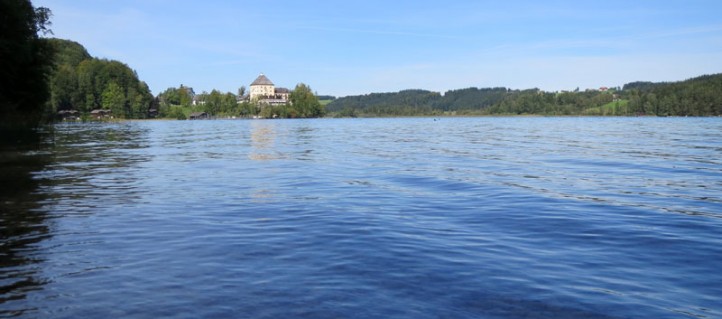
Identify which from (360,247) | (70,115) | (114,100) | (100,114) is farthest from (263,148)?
(100,114)

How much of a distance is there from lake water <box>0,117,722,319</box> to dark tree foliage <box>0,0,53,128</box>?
35.6m

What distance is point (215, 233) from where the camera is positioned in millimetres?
11570

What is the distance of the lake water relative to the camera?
23.4ft

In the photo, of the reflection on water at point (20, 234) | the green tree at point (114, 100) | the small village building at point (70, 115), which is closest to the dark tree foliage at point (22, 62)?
the reflection on water at point (20, 234)

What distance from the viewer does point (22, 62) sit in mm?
53688

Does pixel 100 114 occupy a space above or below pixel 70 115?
above

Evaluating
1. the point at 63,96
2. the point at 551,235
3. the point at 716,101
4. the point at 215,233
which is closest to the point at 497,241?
the point at 551,235

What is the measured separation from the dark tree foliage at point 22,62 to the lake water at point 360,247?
35.6 metres

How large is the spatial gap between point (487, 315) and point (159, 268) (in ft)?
17.2

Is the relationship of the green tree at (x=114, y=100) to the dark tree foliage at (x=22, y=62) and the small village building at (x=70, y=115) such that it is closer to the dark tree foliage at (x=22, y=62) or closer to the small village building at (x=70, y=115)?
the small village building at (x=70, y=115)

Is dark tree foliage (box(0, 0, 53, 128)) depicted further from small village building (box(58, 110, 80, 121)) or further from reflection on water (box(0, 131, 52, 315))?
small village building (box(58, 110, 80, 121))

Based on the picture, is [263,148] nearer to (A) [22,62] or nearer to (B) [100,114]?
(A) [22,62]

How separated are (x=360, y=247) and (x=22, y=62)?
5592 cm

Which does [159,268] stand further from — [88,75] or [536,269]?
[88,75]
